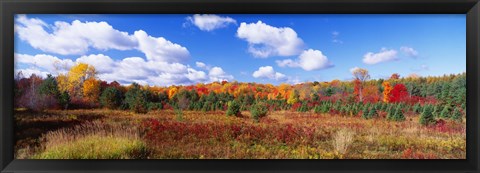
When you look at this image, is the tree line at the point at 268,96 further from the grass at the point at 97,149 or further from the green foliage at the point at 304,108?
the grass at the point at 97,149

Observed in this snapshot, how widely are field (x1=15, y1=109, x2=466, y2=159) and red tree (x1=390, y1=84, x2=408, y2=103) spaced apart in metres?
0.13

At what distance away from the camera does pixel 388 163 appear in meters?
2.58

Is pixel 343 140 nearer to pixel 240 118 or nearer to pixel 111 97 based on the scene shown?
pixel 240 118

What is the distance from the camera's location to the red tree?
2.67 meters

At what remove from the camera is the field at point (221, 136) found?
103 inches

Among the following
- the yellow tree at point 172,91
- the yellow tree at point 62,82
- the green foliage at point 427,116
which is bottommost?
the green foliage at point 427,116

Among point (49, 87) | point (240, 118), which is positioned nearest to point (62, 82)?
point (49, 87)

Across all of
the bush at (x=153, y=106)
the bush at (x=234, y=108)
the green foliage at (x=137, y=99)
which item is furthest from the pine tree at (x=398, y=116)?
the green foliage at (x=137, y=99)

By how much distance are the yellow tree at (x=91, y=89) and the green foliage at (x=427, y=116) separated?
2.46m

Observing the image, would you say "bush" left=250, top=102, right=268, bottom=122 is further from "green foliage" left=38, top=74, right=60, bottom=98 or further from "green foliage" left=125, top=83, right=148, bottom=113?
"green foliage" left=38, top=74, right=60, bottom=98
